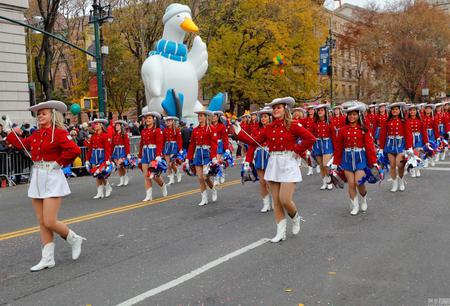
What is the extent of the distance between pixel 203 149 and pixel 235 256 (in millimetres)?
4234

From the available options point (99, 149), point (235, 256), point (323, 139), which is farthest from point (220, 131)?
point (235, 256)

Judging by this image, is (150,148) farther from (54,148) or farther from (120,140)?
(54,148)

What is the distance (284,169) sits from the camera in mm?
6801

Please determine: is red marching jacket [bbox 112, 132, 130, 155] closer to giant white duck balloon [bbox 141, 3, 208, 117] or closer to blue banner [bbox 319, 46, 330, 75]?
giant white duck balloon [bbox 141, 3, 208, 117]

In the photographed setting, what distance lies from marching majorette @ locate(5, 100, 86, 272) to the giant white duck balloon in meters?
16.5

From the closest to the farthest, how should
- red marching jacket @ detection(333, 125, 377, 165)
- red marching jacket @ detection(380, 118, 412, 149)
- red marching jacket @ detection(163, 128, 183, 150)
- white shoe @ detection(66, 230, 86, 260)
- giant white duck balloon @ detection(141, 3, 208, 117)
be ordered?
white shoe @ detection(66, 230, 86, 260) → red marching jacket @ detection(333, 125, 377, 165) → red marching jacket @ detection(380, 118, 412, 149) → red marching jacket @ detection(163, 128, 183, 150) → giant white duck balloon @ detection(141, 3, 208, 117)

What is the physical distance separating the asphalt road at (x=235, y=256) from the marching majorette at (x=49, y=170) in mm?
446

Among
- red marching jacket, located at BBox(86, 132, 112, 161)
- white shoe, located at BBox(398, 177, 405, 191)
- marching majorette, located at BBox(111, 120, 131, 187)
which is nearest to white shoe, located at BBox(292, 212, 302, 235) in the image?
white shoe, located at BBox(398, 177, 405, 191)

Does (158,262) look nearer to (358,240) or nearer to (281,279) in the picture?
(281,279)

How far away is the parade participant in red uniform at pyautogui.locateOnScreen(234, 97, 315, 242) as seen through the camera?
268 inches

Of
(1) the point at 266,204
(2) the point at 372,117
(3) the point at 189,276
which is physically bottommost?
(3) the point at 189,276

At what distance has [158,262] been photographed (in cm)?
614

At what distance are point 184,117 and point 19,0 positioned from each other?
8.94 m

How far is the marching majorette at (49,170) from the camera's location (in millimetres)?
5973
